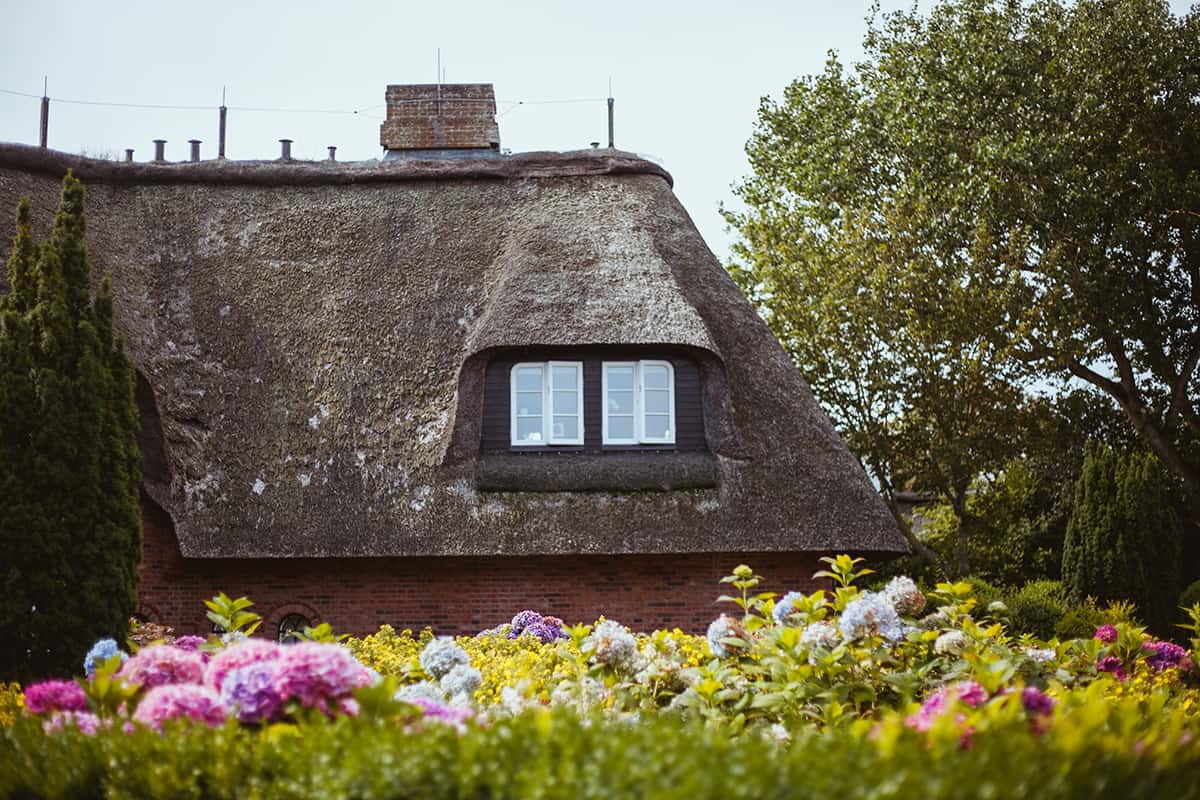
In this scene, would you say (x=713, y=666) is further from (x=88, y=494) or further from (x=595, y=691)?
(x=88, y=494)

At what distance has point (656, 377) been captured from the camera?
16.4 meters

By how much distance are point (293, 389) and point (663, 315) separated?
178 inches

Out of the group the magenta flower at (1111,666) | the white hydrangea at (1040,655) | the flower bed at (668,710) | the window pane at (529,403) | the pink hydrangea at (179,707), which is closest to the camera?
the flower bed at (668,710)

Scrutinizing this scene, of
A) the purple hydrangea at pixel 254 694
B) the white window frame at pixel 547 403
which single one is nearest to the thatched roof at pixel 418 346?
the white window frame at pixel 547 403

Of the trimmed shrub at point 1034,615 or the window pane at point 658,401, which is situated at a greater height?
the window pane at point 658,401

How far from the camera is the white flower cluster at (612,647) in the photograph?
6.80 m

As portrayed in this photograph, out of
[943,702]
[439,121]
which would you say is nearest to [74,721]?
[943,702]

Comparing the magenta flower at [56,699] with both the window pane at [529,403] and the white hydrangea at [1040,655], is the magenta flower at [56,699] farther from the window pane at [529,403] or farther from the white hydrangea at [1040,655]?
the window pane at [529,403]

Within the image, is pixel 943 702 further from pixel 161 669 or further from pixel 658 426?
pixel 658 426

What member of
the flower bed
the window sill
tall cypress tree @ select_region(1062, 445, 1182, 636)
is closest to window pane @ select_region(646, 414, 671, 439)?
the window sill

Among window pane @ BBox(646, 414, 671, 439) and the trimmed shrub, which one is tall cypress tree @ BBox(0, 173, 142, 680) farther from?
the trimmed shrub

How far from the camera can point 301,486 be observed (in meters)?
15.5

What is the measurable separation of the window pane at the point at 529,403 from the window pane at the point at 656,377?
4.26 feet

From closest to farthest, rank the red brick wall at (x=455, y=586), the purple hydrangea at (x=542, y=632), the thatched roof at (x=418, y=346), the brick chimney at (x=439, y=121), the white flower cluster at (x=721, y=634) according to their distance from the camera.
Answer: the white flower cluster at (x=721, y=634), the purple hydrangea at (x=542, y=632), the thatched roof at (x=418, y=346), the red brick wall at (x=455, y=586), the brick chimney at (x=439, y=121)
